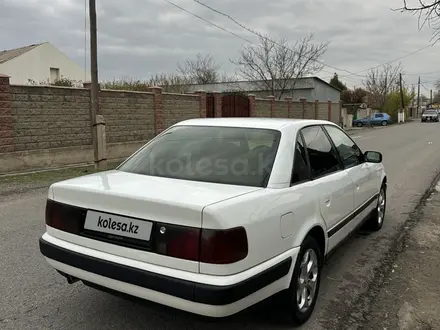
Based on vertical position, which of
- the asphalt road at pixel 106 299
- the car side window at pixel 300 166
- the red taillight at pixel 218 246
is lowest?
the asphalt road at pixel 106 299

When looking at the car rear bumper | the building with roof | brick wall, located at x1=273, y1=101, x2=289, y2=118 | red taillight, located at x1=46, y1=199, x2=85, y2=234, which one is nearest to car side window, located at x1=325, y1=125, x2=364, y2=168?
the car rear bumper

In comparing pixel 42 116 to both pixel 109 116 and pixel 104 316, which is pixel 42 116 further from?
pixel 104 316

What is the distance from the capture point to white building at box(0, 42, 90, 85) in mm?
33719

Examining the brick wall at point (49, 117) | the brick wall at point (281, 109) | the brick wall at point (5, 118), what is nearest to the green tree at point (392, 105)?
the brick wall at point (281, 109)

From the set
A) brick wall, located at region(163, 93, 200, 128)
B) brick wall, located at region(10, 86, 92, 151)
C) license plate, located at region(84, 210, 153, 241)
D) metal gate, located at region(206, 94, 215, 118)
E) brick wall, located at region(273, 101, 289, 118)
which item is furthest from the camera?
brick wall, located at region(273, 101, 289, 118)

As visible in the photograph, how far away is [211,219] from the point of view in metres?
2.35

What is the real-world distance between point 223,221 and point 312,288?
4.34 ft

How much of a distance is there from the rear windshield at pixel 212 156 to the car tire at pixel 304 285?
0.64 m

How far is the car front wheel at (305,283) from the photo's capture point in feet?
9.60

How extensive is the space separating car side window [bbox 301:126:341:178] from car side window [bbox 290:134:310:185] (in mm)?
103

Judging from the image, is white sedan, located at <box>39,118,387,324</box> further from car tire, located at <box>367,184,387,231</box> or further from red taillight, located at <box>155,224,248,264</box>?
car tire, located at <box>367,184,387,231</box>

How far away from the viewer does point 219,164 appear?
3225 mm

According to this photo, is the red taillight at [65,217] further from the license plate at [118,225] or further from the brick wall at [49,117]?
the brick wall at [49,117]

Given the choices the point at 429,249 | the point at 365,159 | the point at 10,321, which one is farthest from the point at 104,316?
the point at 429,249
